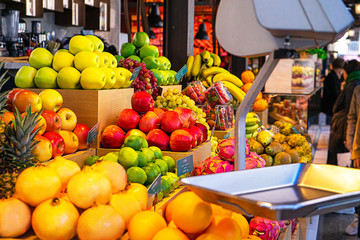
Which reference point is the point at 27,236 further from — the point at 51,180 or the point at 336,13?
the point at 336,13

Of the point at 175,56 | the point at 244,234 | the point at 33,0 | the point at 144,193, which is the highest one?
the point at 33,0

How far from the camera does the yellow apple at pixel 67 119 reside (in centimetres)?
204

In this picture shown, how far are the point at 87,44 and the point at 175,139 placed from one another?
76 centimetres

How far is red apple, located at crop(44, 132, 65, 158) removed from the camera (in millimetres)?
1802

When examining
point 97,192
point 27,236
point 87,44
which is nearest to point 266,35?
point 97,192

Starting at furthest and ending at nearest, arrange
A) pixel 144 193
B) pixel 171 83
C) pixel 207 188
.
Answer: pixel 171 83, pixel 144 193, pixel 207 188

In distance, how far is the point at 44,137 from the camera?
175 cm

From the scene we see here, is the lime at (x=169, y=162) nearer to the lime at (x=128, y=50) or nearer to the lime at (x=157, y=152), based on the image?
the lime at (x=157, y=152)

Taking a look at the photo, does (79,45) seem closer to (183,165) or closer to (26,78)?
(26,78)

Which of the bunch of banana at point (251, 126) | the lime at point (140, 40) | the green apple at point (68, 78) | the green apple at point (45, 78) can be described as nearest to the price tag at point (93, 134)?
the green apple at point (68, 78)

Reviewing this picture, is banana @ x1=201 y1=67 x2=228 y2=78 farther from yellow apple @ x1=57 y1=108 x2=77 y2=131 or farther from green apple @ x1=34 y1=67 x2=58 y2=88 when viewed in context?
yellow apple @ x1=57 y1=108 x2=77 y2=131

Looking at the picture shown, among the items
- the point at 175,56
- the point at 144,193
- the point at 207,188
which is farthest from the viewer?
the point at 175,56

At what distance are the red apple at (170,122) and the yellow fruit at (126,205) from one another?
34.3 inches

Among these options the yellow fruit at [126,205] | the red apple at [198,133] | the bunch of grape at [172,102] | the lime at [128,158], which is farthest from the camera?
the bunch of grape at [172,102]
